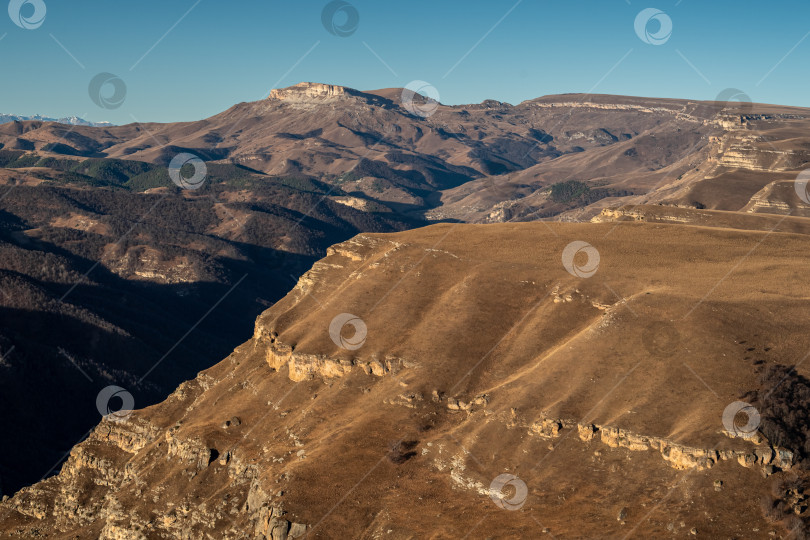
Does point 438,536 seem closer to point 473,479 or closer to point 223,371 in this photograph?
point 473,479

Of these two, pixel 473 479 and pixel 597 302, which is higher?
pixel 597 302

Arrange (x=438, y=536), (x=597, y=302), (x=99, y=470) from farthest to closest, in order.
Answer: (x=99, y=470)
(x=597, y=302)
(x=438, y=536)

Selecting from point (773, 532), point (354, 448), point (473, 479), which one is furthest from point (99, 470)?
point (773, 532)

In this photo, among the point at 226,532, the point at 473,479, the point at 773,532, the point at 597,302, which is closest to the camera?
the point at 773,532

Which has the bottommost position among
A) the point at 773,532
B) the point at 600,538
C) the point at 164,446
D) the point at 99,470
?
the point at 99,470

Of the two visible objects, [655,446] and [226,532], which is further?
[226,532]

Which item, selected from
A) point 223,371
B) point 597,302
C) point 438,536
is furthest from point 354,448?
point 223,371
